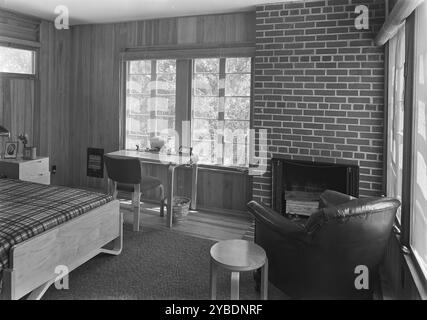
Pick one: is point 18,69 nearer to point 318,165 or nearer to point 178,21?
point 178,21

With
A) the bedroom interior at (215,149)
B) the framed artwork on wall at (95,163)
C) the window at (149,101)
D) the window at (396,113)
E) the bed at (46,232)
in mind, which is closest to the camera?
the bed at (46,232)

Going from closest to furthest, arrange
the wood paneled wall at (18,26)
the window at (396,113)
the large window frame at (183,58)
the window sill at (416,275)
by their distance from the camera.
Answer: the window sill at (416,275) → the window at (396,113) → the large window frame at (183,58) → the wood paneled wall at (18,26)

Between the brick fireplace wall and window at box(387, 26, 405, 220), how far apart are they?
9.1 inches

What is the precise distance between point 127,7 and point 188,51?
2.91 ft

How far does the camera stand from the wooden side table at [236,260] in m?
2.02

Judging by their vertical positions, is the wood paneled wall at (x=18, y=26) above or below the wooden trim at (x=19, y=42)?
above

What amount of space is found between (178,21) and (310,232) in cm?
352

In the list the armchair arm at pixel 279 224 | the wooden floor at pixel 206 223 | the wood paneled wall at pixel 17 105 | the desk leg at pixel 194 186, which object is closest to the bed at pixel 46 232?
the wooden floor at pixel 206 223

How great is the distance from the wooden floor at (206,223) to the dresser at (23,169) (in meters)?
1.12

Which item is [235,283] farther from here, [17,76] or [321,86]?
[17,76]

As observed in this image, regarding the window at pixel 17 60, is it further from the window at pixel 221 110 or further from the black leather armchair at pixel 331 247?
the black leather armchair at pixel 331 247

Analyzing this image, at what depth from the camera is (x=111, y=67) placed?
5.18 m

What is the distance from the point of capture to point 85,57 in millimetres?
5355

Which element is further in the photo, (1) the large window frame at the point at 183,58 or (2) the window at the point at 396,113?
(1) the large window frame at the point at 183,58
